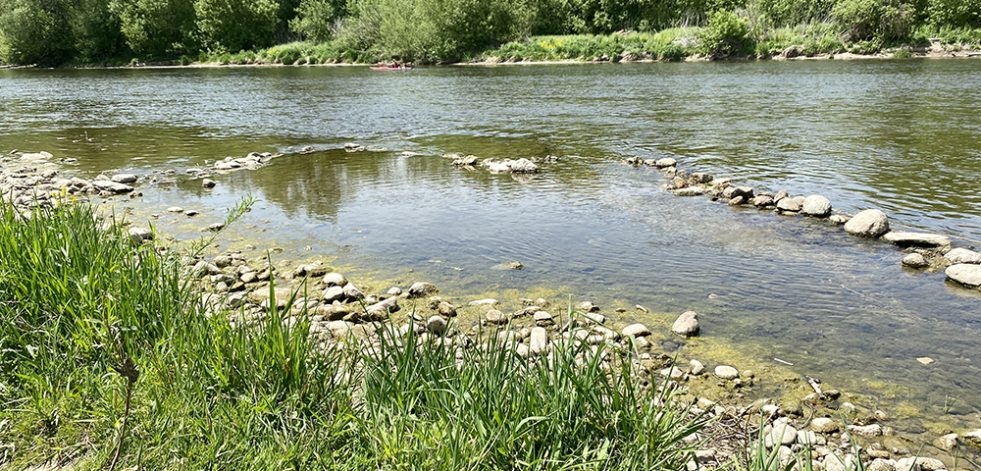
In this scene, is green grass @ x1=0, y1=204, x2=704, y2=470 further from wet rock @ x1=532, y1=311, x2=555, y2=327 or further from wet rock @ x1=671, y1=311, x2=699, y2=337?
wet rock @ x1=532, y1=311, x2=555, y2=327

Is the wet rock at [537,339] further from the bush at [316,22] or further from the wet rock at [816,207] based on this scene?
the bush at [316,22]

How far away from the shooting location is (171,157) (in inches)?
651

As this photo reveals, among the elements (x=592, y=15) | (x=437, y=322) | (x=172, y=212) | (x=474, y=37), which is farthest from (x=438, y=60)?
(x=437, y=322)

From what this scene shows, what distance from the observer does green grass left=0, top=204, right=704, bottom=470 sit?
3246 mm

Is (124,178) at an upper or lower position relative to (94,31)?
lower

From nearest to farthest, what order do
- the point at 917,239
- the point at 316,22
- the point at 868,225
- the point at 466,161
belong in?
the point at 917,239 → the point at 868,225 → the point at 466,161 → the point at 316,22

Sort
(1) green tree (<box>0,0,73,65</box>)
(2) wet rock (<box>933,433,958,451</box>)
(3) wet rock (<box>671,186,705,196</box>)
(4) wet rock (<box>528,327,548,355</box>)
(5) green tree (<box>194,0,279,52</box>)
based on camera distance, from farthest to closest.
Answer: (5) green tree (<box>194,0,279,52</box>) < (1) green tree (<box>0,0,73,65</box>) < (3) wet rock (<box>671,186,705,196</box>) < (4) wet rock (<box>528,327,548,355</box>) < (2) wet rock (<box>933,433,958,451</box>)

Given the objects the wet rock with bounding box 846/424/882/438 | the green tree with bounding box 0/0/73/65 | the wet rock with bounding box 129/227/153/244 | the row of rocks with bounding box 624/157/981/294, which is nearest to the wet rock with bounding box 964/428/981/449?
the wet rock with bounding box 846/424/882/438

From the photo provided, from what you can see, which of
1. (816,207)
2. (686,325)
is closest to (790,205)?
(816,207)

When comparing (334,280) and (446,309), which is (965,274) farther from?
(334,280)

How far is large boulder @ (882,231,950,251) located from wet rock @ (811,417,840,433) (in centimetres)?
495

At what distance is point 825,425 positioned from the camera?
4.64m

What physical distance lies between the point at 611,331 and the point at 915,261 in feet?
14.4

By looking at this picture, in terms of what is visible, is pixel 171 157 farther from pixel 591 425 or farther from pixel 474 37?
pixel 474 37
